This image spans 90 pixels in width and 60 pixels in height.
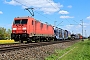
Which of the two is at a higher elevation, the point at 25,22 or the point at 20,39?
the point at 25,22

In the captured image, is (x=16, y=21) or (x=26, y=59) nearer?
(x=26, y=59)

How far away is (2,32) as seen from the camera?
5157 inches

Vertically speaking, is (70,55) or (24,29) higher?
(24,29)

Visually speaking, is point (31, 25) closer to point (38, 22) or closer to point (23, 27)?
point (23, 27)

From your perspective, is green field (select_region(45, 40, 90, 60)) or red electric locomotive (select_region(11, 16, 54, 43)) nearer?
green field (select_region(45, 40, 90, 60))

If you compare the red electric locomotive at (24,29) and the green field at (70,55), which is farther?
the red electric locomotive at (24,29)

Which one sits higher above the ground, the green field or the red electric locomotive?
the red electric locomotive

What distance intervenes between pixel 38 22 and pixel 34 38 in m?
4.08

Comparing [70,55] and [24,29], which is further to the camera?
[24,29]

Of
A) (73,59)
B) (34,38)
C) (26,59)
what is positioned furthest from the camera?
(34,38)

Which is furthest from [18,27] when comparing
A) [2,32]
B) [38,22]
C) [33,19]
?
[2,32]

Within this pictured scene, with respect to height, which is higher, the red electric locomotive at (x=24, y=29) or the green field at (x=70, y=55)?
the red electric locomotive at (x=24, y=29)

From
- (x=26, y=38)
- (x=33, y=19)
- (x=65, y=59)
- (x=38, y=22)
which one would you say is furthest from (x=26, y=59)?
(x=38, y=22)

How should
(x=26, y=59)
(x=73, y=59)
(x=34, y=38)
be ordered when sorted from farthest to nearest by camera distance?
(x=34, y=38)
(x=73, y=59)
(x=26, y=59)
